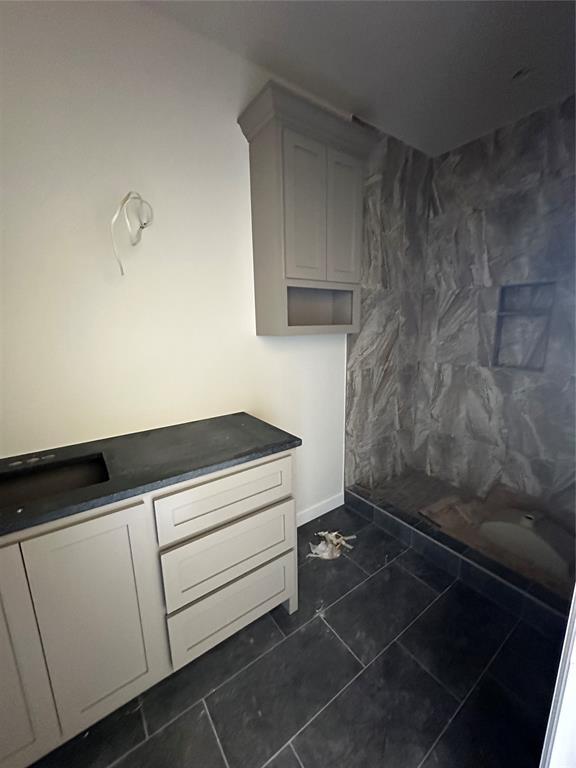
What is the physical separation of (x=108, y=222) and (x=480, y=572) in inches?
93.4

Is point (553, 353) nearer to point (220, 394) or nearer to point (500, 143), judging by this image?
point (500, 143)

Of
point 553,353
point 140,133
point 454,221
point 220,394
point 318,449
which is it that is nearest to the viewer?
point 140,133

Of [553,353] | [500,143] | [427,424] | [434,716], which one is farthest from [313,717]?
[500,143]

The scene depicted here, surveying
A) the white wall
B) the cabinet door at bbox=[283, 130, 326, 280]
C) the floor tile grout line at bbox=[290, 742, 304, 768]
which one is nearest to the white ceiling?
the white wall

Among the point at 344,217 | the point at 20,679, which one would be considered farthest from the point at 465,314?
the point at 20,679

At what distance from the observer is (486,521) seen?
193 cm

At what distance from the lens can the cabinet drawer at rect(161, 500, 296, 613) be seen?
1062 mm

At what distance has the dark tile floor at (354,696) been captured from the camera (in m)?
0.97

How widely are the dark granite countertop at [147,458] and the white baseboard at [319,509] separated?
3.06 ft

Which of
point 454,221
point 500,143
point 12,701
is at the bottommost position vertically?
point 12,701

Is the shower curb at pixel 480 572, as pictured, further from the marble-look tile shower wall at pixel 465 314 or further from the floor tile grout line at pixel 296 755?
the floor tile grout line at pixel 296 755

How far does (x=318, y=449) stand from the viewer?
2119 mm

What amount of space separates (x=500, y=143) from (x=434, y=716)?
3029 mm

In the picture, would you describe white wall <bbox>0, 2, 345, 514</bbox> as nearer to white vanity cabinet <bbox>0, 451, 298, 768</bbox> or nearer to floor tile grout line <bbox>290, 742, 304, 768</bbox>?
white vanity cabinet <bbox>0, 451, 298, 768</bbox>
